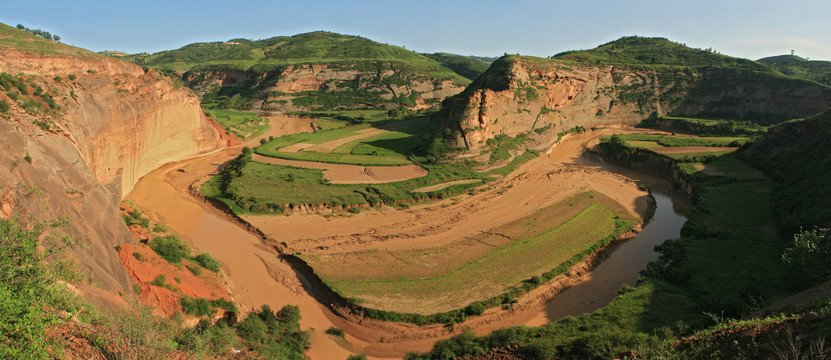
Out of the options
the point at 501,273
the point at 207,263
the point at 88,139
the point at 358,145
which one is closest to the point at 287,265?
the point at 207,263

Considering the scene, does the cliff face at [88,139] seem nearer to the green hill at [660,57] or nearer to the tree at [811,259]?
the tree at [811,259]

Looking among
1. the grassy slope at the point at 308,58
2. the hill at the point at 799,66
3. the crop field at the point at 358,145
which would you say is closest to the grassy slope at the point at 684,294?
the crop field at the point at 358,145

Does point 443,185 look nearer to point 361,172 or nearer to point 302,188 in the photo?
point 361,172

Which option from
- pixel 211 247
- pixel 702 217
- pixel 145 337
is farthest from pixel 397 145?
pixel 145 337

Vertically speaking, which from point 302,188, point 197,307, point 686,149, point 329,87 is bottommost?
point 197,307

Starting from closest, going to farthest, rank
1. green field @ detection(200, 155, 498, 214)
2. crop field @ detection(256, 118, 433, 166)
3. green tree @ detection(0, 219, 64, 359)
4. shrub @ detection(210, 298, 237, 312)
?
green tree @ detection(0, 219, 64, 359) < shrub @ detection(210, 298, 237, 312) < green field @ detection(200, 155, 498, 214) < crop field @ detection(256, 118, 433, 166)

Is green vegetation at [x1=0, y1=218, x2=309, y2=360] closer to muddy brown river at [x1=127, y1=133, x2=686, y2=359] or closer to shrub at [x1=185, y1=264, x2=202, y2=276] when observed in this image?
muddy brown river at [x1=127, y1=133, x2=686, y2=359]

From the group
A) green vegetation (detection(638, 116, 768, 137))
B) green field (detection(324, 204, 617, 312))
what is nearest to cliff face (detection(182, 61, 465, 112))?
green vegetation (detection(638, 116, 768, 137))
